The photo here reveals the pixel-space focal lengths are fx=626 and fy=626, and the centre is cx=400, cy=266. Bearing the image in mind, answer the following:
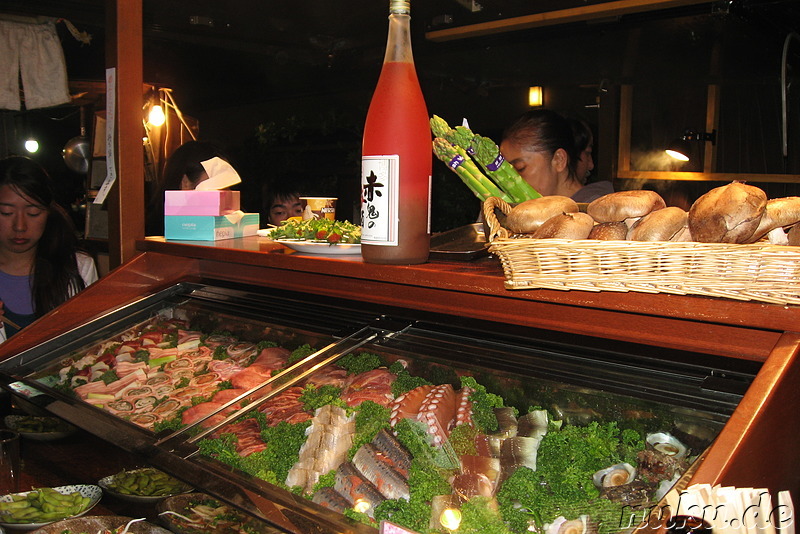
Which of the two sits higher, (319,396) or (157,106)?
(157,106)

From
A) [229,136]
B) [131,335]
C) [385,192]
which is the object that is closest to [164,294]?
[131,335]

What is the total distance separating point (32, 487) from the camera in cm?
186

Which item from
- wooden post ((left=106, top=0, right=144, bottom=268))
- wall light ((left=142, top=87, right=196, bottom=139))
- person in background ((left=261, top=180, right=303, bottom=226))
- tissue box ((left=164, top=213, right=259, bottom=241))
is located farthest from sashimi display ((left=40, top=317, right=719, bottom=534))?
wall light ((left=142, top=87, right=196, bottom=139))

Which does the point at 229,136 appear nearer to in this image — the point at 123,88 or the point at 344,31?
the point at 344,31

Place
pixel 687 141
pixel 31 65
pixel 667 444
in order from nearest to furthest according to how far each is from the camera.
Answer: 1. pixel 667 444
2. pixel 31 65
3. pixel 687 141

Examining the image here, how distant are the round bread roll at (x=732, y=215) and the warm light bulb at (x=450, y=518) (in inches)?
26.3

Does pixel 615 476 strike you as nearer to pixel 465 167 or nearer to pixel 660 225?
pixel 660 225

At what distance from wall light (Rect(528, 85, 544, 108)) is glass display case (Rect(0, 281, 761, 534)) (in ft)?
17.9

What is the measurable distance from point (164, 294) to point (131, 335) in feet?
0.65

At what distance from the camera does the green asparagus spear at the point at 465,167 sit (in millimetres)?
1581

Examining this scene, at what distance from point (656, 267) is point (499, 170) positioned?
0.62 m

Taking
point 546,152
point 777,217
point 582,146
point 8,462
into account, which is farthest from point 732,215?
point 582,146

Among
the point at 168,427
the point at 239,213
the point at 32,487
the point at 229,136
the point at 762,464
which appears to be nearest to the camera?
the point at 762,464

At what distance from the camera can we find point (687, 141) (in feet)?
19.6
